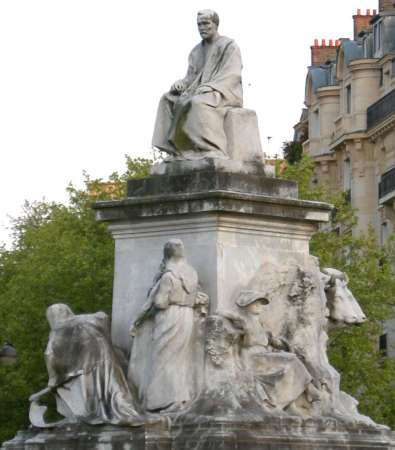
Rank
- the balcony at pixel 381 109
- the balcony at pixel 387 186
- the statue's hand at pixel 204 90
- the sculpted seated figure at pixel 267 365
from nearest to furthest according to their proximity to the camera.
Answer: the sculpted seated figure at pixel 267 365 < the statue's hand at pixel 204 90 < the balcony at pixel 387 186 < the balcony at pixel 381 109

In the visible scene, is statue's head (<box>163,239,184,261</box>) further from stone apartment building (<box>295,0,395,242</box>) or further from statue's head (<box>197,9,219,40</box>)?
stone apartment building (<box>295,0,395,242</box>)

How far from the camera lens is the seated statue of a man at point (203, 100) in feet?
77.4

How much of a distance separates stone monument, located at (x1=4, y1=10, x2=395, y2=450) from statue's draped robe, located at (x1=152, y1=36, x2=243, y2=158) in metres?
0.02

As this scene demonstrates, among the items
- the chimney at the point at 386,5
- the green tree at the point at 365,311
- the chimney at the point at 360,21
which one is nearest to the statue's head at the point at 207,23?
the green tree at the point at 365,311

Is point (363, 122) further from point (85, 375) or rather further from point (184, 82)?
point (85, 375)

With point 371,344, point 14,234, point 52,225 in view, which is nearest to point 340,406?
point 371,344

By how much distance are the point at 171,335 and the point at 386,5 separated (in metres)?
48.4

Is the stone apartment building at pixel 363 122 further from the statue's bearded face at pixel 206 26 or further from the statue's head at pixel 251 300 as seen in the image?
the statue's head at pixel 251 300

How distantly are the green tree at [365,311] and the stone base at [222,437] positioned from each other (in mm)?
18307

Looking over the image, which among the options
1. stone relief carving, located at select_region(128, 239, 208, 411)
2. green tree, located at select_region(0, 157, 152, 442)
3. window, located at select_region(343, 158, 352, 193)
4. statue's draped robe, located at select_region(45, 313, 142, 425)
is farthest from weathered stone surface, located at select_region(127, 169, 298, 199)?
window, located at select_region(343, 158, 352, 193)

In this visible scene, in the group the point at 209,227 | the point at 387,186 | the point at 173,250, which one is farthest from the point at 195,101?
the point at 387,186

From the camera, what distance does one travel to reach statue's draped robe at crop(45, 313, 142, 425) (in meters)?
22.5

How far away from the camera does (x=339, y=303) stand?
24.1 m

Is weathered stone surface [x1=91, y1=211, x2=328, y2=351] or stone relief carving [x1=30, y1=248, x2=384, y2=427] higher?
weathered stone surface [x1=91, y1=211, x2=328, y2=351]
